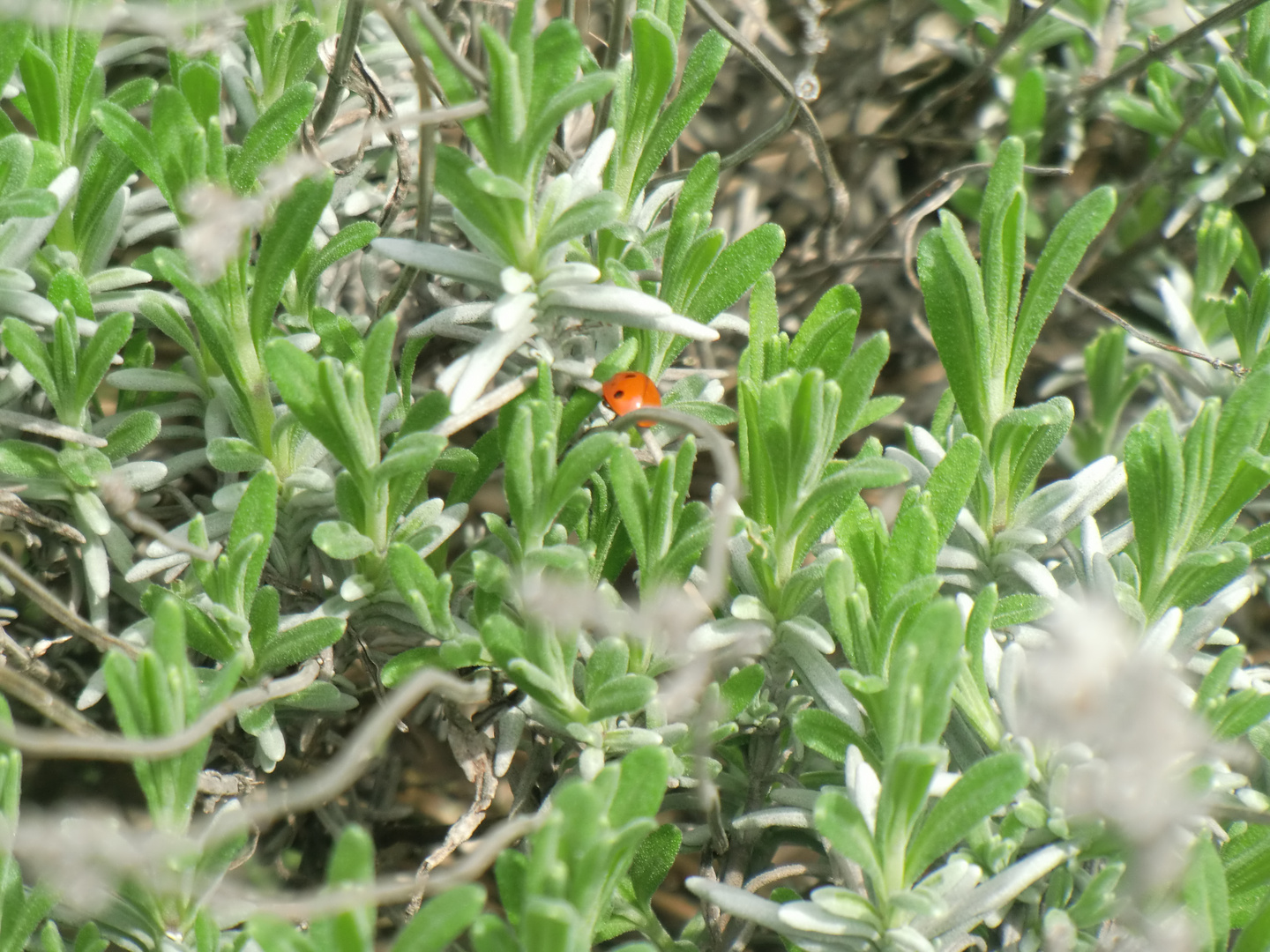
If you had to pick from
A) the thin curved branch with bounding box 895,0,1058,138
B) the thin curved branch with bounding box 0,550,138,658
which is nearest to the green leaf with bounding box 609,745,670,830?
the thin curved branch with bounding box 0,550,138,658

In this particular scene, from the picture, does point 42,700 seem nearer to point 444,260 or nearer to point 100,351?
point 100,351

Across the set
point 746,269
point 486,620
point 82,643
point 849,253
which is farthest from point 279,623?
point 849,253

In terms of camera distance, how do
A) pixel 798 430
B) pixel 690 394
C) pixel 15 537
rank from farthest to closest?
1. pixel 15 537
2. pixel 690 394
3. pixel 798 430

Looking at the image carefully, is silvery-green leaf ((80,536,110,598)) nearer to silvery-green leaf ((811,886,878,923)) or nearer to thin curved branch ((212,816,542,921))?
thin curved branch ((212,816,542,921))

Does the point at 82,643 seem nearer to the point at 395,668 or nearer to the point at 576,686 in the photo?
the point at 395,668

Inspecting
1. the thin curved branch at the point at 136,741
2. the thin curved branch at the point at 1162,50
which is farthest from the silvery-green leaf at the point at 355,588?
the thin curved branch at the point at 1162,50

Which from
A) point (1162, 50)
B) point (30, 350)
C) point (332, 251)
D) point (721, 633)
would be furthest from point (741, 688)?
point (1162, 50)
